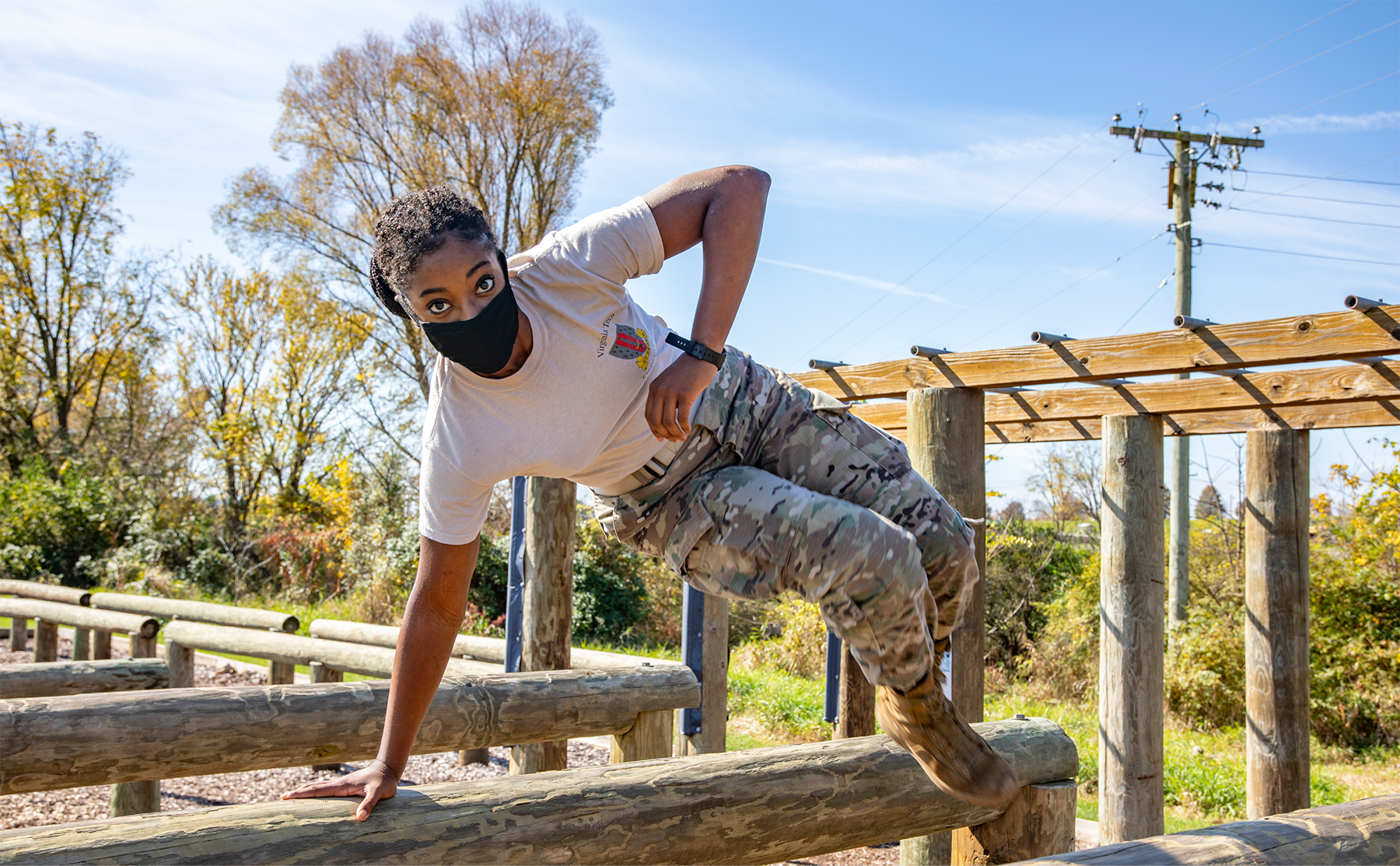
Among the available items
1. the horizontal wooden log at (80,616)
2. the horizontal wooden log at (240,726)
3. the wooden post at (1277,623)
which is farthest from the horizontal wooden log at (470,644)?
the wooden post at (1277,623)

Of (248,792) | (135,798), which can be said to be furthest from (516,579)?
(248,792)

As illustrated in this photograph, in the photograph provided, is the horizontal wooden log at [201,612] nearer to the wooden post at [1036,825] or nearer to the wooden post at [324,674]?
the wooden post at [324,674]

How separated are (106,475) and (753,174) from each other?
1946 cm

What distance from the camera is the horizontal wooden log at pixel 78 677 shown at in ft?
17.3

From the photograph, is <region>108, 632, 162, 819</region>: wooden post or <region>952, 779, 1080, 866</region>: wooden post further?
<region>108, 632, 162, 819</region>: wooden post

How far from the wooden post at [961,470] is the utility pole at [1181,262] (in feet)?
28.4

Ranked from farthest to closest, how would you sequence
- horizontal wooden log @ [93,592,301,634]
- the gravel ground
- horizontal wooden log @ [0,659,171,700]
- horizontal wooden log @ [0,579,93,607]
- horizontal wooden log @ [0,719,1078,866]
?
horizontal wooden log @ [0,579,93,607] < horizontal wooden log @ [93,592,301,634] < the gravel ground < horizontal wooden log @ [0,659,171,700] < horizontal wooden log @ [0,719,1078,866]

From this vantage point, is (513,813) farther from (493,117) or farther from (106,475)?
(106,475)

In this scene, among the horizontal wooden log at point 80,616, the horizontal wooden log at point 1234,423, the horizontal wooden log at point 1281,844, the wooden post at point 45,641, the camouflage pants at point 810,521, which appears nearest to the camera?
the camouflage pants at point 810,521

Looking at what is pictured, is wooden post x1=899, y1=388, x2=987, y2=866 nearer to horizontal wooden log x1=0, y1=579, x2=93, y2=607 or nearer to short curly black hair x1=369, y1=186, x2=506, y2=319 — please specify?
short curly black hair x1=369, y1=186, x2=506, y2=319

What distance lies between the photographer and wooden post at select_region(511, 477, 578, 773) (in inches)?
191

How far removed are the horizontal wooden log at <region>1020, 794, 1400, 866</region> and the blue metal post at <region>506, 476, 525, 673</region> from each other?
3342 millimetres

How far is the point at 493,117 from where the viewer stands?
1848 cm

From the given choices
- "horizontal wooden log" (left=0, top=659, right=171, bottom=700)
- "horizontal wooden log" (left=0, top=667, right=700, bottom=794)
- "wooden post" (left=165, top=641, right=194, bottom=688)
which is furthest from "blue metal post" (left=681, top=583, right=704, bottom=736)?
"wooden post" (left=165, top=641, right=194, bottom=688)
